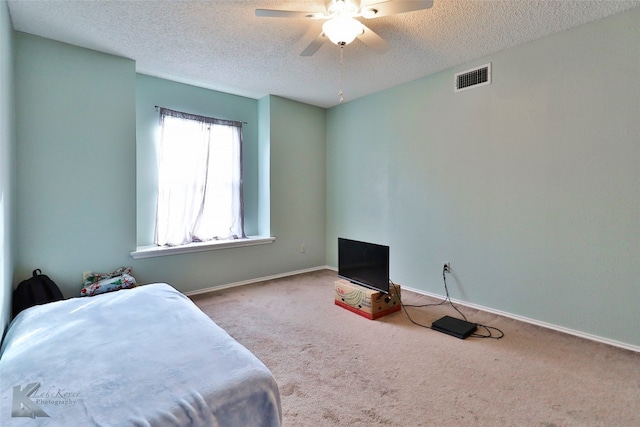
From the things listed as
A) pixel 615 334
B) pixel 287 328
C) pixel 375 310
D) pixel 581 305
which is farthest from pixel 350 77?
pixel 615 334

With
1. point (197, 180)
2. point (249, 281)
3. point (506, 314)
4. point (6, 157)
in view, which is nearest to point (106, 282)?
point (6, 157)

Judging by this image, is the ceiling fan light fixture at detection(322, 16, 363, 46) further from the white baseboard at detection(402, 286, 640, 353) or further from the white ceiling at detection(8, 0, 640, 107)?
the white baseboard at detection(402, 286, 640, 353)

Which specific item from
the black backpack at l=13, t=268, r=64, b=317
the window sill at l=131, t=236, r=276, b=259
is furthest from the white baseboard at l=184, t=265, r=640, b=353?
the black backpack at l=13, t=268, r=64, b=317

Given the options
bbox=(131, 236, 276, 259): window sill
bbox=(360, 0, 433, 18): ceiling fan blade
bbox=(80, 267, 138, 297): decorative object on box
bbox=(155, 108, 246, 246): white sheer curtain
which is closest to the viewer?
bbox=(360, 0, 433, 18): ceiling fan blade

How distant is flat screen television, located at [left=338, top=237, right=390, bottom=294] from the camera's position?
9.29 feet

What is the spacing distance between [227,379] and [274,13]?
2007 millimetres

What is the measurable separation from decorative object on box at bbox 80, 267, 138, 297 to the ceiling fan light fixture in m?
2.82

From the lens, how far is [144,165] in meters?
3.44

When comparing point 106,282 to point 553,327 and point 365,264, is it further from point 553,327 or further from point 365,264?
point 553,327

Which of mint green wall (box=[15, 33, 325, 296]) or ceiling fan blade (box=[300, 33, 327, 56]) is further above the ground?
ceiling fan blade (box=[300, 33, 327, 56])

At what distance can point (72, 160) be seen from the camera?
272 centimetres

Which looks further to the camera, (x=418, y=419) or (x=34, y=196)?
(x=34, y=196)

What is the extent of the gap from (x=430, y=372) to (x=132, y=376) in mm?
1746

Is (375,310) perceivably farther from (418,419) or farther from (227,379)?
(227,379)
